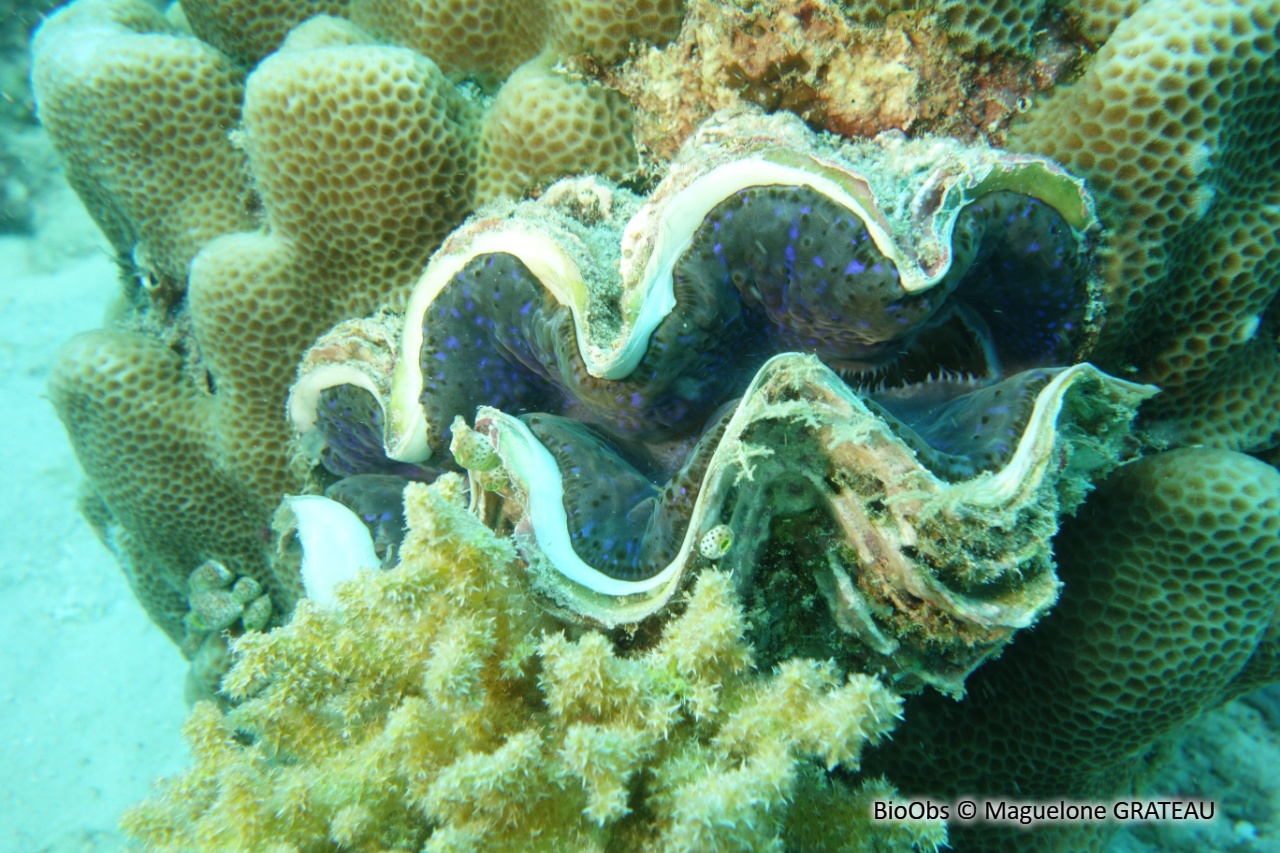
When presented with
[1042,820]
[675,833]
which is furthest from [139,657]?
[1042,820]

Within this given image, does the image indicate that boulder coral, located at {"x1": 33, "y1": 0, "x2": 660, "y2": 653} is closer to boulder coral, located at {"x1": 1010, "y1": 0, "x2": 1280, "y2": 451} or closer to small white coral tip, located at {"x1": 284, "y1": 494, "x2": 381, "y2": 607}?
small white coral tip, located at {"x1": 284, "y1": 494, "x2": 381, "y2": 607}

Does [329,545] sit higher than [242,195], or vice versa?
[242,195]

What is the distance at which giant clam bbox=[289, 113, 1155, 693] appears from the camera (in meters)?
1.53

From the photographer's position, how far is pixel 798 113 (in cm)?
211

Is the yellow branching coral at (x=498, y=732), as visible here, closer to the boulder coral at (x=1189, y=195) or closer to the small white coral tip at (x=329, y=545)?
the small white coral tip at (x=329, y=545)

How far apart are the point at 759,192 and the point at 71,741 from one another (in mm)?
6481

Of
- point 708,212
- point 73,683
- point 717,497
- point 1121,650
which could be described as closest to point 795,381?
point 717,497

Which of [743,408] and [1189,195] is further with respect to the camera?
[1189,195]

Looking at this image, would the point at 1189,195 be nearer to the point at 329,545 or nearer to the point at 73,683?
the point at 329,545

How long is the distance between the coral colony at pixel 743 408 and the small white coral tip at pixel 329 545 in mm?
15

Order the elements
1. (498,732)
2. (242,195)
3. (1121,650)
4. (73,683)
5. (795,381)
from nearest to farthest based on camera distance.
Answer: (795,381), (498,732), (1121,650), (242,195), (73,683)

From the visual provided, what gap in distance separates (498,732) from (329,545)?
1.16 meters

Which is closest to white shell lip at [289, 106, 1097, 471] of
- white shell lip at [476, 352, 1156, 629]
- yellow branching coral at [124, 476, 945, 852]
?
white shell lip at [476, 352, 1156, 629]

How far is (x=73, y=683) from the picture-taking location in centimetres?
546
